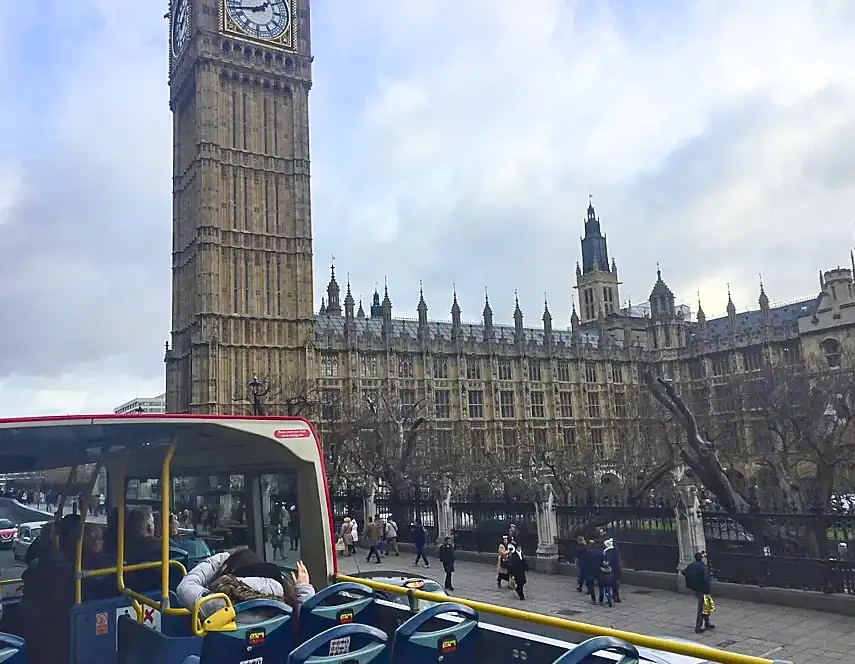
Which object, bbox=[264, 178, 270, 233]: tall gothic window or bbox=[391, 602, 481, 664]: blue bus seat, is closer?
bbox=[391, 602, 481, 664]: blue bus seat

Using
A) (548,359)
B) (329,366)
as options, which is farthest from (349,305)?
(548,359)

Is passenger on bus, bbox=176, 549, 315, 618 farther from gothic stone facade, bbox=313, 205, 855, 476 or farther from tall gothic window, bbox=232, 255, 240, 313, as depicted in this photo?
tall gothic window, bbox=232, 255, 240, 313

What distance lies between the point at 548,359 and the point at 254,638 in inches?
2251

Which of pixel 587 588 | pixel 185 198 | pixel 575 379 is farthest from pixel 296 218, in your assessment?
pixel 587 588

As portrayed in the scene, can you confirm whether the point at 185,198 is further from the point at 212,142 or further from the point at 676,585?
the point at 676,585

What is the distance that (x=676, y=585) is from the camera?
1445 cm

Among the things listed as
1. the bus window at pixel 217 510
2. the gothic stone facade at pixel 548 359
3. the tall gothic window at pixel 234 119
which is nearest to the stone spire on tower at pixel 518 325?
the gothic stone facade at pixel 548 359

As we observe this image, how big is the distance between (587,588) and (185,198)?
4449 cm

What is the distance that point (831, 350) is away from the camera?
51.3 m

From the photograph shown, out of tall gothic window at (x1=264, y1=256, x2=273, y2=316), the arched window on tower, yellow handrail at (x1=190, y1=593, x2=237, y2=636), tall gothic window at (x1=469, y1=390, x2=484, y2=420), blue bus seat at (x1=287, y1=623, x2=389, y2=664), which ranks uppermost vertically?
tall gothic window at (x1=264, y1=256, x2=273, y2=316)

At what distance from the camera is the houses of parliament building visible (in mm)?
46406

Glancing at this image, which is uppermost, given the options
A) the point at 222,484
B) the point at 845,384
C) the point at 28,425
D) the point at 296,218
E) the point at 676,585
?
the point at 296,218

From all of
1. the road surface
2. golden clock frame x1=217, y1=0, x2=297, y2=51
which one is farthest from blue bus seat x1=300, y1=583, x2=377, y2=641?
golden clock frame x1=217, y1=0, x2=297, y2=51

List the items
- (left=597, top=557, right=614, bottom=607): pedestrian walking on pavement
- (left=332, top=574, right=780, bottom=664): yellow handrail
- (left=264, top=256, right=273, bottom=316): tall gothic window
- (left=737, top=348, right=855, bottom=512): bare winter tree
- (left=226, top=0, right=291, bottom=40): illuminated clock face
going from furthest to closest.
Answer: (left=226, top=0, right=291, bottom=40): illuminated clock face → (left=264, top=256, right=273, bottom=316): tall gothic window → (left=737, top=348, right=855, bottom=512): bare winter tree → (left=597, top=557, right=614, bottom=607): pedestrian walking on pavement → (left=332, top=574, right=780, bottom=664): yellow handrail
